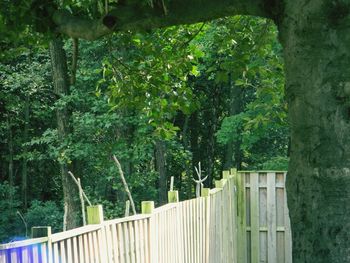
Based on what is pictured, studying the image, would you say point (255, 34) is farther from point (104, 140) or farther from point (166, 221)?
point (104, 140)

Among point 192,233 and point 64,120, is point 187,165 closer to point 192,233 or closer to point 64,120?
point 64,120

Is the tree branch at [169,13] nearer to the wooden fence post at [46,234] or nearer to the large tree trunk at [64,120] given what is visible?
the wooden fence post at [46,234]

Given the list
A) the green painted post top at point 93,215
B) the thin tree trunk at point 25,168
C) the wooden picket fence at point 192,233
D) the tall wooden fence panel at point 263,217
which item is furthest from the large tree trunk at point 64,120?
the green painted post top at point 93,215

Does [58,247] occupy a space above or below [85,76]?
below

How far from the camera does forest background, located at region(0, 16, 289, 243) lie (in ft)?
19.4

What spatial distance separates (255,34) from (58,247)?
12.8ft

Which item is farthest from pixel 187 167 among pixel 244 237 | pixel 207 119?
pixel 244 237

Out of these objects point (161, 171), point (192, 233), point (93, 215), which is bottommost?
point (161, 171)

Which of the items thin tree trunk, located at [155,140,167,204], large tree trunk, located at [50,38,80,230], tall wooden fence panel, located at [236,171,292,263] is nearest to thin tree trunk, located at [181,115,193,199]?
thin tree trunk, located at [155,140,167,204]

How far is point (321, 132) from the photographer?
2.86m

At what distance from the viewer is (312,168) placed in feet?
9.46

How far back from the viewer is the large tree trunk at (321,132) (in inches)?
110

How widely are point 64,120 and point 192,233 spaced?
9514 mm

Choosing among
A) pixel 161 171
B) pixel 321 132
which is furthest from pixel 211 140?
pixel 321 132
